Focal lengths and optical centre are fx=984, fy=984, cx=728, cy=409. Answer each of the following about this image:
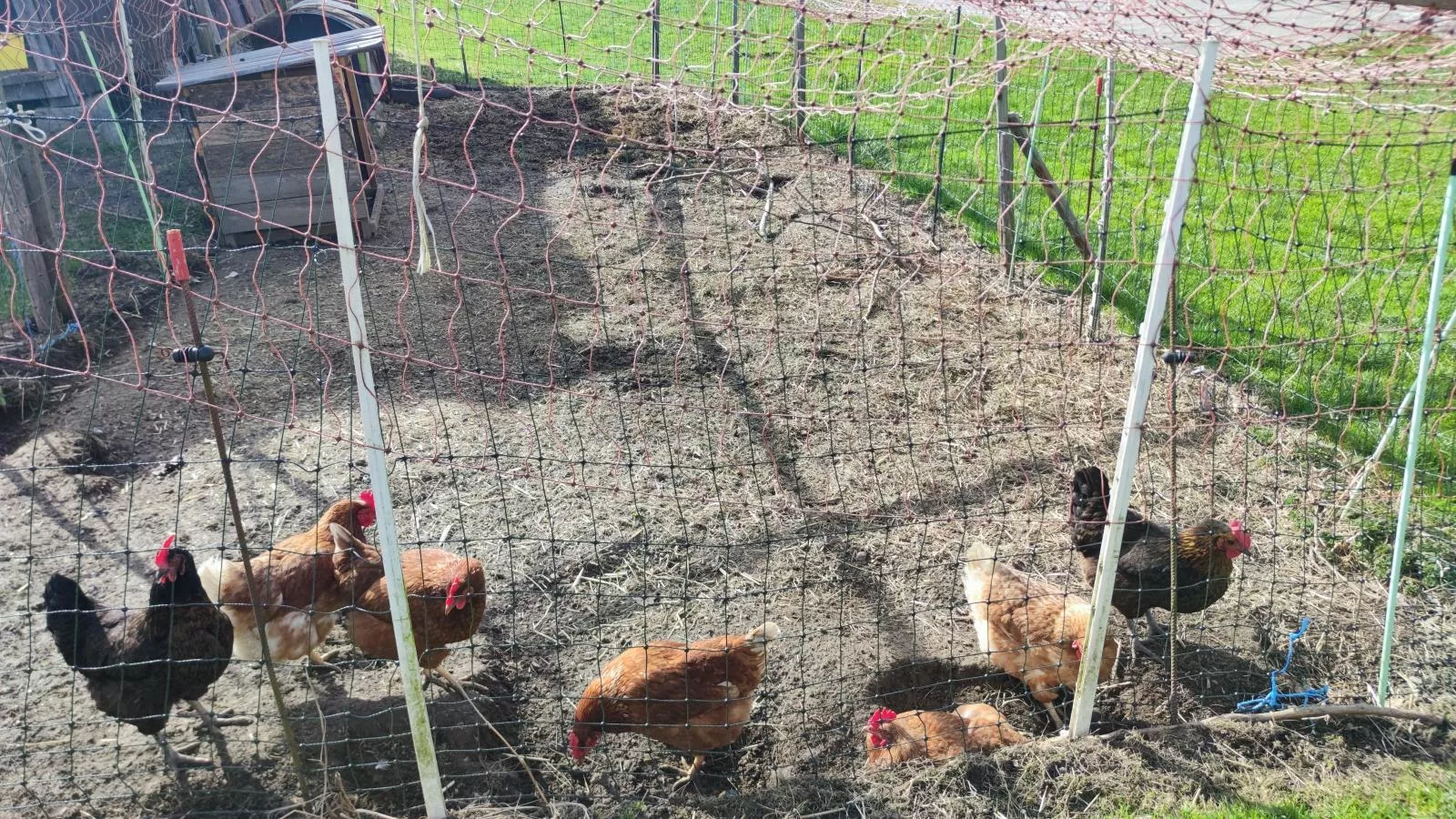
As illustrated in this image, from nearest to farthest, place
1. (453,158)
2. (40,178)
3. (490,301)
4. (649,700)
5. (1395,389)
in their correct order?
(649,700)
(1395,389)
(40,178)
(490,301)
(453,158)

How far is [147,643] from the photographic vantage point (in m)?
3.47

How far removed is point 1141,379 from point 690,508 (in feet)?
8.02

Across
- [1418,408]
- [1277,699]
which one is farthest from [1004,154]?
[1277,699]

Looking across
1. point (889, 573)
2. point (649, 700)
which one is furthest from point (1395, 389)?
point (649, 700)

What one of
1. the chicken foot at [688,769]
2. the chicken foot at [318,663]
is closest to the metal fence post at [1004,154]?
the chicken foot at [688,769]

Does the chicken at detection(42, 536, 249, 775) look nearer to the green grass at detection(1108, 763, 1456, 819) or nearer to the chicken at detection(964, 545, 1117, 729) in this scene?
the chicken at detection(964, 545, 1117, 729)

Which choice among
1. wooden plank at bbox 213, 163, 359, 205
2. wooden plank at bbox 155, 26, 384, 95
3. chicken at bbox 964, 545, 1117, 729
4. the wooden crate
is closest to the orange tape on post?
chicken at bbox 964, 545, 1117, 729

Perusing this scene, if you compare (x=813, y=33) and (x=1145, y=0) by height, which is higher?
(x=1145, y=0)

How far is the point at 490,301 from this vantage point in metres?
7.18

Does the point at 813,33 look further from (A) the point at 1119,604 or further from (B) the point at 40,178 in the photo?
(A) the point at 1119,604

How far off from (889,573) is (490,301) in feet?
12.8

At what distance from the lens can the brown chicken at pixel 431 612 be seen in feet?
12.4

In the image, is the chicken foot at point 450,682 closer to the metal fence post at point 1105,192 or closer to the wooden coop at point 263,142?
the metal fence post at point 1105,192

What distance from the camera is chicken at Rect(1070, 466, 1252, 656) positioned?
4.08 metres
